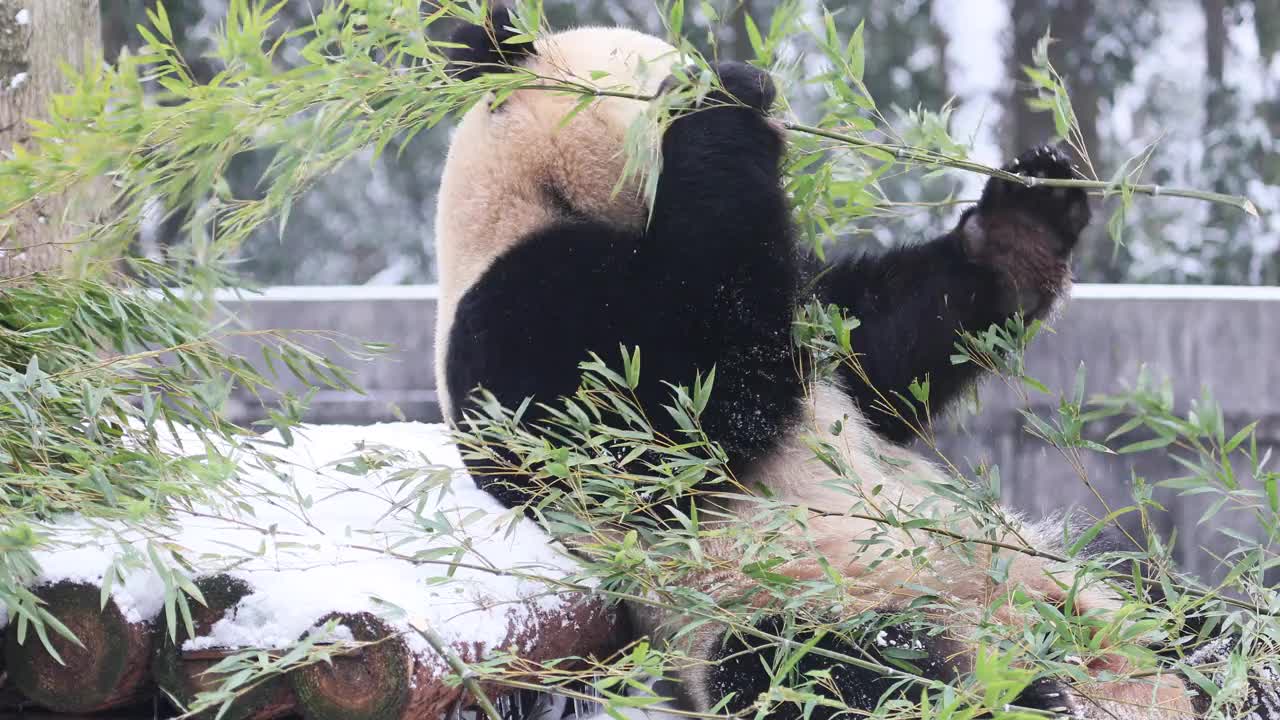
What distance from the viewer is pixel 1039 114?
8.27 m

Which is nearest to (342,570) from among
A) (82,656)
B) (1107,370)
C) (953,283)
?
(82,656)

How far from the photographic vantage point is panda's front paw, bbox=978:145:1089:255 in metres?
1.63

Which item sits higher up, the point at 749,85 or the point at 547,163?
the point at 749,85

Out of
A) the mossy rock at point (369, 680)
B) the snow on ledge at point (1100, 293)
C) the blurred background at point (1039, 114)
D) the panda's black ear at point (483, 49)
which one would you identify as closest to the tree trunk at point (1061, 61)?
the blurred background at point (1039, 114)

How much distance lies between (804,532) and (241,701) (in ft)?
2.01

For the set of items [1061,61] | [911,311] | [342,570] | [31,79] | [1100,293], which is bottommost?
[1100,293]

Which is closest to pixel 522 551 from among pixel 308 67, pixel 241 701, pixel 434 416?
pixel 241 701

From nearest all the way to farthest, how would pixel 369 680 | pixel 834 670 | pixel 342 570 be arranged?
pixel 369 680 < pixel 342 570 < pixel 834 670

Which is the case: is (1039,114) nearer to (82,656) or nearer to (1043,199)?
(1043,199)

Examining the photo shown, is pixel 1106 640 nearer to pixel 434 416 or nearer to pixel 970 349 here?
pixel 970 349

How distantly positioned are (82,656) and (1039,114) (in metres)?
7.98

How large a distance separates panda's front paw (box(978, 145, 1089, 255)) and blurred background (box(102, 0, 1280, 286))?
594 cm

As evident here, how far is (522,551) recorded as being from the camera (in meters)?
1.56

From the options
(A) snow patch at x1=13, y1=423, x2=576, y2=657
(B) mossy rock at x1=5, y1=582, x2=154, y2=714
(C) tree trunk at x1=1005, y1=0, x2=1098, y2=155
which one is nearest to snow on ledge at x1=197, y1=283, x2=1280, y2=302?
(A) snow patch at x1=13, y1=423, x2=576, y2=657
